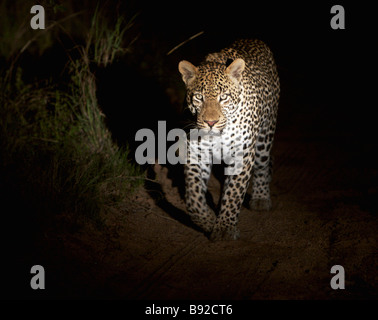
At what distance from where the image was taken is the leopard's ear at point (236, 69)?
5079mm

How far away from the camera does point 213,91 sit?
16.3 ft

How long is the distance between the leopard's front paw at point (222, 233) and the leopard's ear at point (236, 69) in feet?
4.99

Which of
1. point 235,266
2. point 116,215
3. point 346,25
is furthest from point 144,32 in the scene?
point 235,266

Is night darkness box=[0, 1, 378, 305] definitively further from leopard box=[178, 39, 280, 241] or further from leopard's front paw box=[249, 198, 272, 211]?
leopard box=[178, 39, 280, 241]

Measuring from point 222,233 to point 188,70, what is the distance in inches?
67.1

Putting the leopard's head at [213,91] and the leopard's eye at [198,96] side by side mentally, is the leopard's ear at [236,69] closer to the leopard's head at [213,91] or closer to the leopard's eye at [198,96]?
the leopard's head at [213,91]

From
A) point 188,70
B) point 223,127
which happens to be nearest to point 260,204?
point 223,127

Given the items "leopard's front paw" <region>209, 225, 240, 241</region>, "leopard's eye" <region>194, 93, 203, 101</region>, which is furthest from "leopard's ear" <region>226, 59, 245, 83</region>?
"leopard's front paw" <region>209, 225, 240, 241</region>

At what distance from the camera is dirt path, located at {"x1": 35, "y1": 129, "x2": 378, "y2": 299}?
Answer: 4.21m

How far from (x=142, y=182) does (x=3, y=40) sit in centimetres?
406

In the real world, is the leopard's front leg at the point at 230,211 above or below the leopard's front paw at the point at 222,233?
above

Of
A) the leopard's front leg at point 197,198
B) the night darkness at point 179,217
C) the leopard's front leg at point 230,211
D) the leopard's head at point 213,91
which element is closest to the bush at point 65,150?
the night darkness at point 179,217

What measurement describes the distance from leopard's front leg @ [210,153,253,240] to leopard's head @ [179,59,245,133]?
58 centimetres
